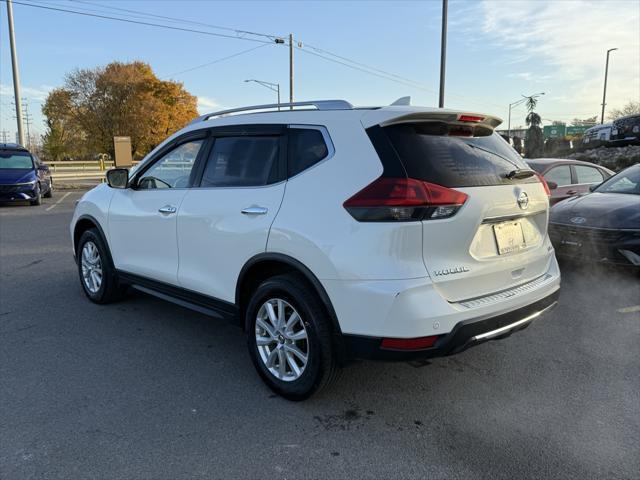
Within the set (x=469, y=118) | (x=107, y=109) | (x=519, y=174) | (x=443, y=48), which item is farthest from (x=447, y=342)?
(x=107, y=109)

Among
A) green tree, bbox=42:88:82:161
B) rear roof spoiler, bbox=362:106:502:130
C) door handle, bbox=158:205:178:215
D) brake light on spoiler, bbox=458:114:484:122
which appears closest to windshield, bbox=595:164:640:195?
brake light on spoiler, bbox=458:114:484:122

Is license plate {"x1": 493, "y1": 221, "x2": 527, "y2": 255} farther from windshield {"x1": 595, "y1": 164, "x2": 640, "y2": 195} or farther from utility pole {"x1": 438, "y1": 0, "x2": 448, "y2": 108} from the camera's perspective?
utility pole {"x1": 438, "y1": 0, "x2": 448, "y2": 108}

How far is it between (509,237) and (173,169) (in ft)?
9.00

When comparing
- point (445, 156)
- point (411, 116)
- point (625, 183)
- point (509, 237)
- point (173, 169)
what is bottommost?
point (509, 237)

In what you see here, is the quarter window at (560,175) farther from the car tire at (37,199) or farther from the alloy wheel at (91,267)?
the car tire at (37,199)

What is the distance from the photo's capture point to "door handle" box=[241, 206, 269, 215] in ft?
10.7

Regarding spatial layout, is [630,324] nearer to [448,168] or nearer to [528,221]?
[528,221]

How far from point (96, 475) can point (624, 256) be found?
5.55m

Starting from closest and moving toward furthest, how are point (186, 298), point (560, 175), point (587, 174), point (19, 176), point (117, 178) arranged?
point (186, 298)
point (117, 178)
point (560, 175)
point (587, 174)
point (19, 176)

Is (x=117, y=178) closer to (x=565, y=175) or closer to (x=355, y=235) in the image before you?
(x=355, y=235)

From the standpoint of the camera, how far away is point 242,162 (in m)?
3.61

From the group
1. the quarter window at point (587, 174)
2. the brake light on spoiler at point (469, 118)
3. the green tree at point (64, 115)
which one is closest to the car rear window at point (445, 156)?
the brake light on spoiler at point (469, 118)

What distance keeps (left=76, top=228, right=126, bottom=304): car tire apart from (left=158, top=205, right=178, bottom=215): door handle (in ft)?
3.98

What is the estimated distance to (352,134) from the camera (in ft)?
9.77
